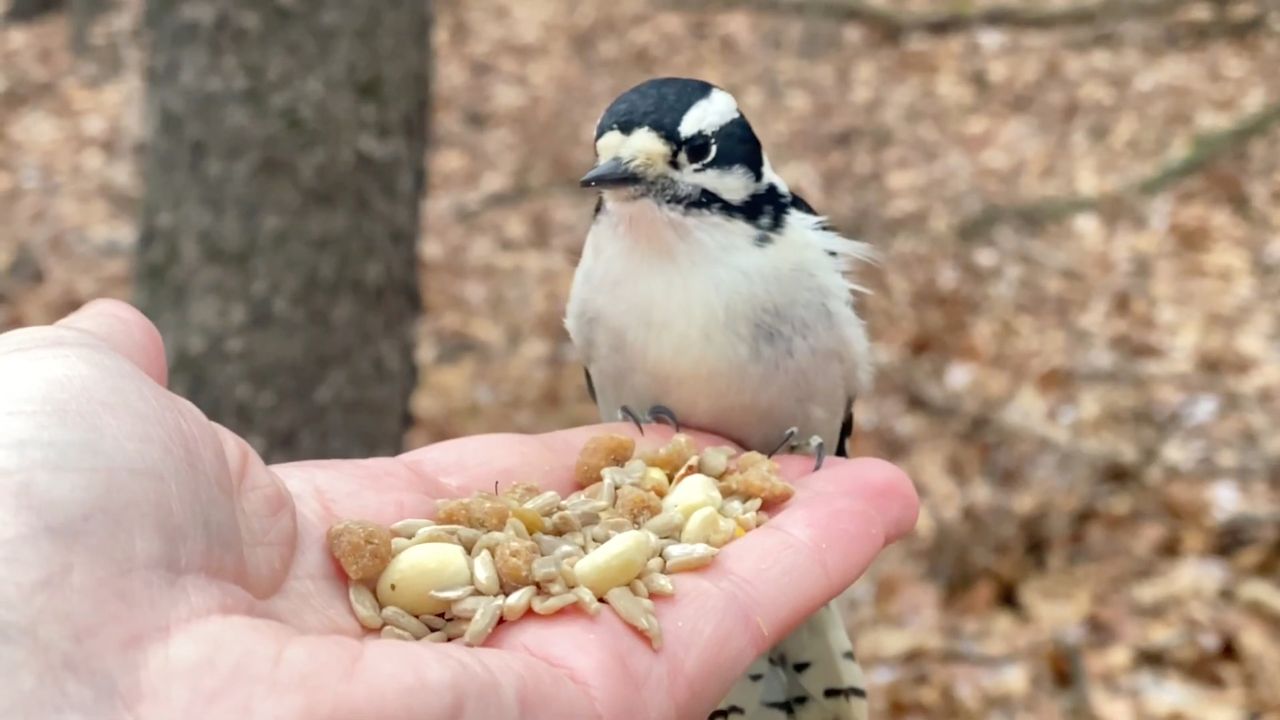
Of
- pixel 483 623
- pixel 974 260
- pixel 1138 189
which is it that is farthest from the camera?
pixel 1138 189

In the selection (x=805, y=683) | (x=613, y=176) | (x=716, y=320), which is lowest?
(x=805, y=683)

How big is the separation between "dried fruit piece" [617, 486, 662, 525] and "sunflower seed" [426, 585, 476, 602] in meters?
0.38

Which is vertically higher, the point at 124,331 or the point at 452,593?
the point at 124,331

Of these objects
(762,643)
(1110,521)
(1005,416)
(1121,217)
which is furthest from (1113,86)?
(762,643)

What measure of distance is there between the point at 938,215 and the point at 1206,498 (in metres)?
2.79

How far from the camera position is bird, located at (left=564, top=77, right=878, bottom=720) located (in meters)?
2.38

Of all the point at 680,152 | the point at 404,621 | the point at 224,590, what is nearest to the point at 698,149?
the point at 680,152

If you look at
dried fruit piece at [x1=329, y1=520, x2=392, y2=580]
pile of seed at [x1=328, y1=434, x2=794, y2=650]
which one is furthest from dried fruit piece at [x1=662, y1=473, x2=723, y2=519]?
dried fruit piece at [x1=329, y1=520, x2=392, y2=580]

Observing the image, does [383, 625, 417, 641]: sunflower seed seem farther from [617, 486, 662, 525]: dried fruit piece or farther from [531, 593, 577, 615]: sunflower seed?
[617, 486, 662, 525]: dried fruit piece

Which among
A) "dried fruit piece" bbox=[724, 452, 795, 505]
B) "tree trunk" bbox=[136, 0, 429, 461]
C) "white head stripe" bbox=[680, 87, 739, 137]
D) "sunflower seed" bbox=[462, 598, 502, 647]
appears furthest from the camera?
"tree trunk" bbox=[136, 0, 429, 461]

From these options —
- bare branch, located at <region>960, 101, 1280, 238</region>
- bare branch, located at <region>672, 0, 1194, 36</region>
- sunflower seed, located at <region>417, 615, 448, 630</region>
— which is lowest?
sunflower seed, located at <region>417, 615, 448, 630</region>

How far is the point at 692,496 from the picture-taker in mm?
2193

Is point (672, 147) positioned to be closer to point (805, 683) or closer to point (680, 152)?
point (680, 152)

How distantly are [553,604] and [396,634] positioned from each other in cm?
25
